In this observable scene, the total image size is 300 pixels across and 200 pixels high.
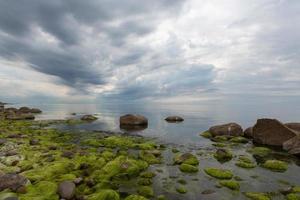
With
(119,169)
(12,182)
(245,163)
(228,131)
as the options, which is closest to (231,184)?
(245,163)

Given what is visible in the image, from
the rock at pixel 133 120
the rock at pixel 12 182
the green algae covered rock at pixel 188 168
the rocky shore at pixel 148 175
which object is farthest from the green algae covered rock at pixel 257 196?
the rock at pixel 133 120

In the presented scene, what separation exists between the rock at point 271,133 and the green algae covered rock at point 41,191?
29.5 meters

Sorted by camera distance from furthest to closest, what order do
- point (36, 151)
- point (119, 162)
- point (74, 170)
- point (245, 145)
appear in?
point (245, 145) < point (36, 151) < point (119, 162) < point (74, 170)

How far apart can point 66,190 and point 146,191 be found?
5.09m

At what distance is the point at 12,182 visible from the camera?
43.2 feet

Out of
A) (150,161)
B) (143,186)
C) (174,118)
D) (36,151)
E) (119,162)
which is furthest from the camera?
(174,118)

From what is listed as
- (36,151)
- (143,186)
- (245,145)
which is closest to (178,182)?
(143,186)

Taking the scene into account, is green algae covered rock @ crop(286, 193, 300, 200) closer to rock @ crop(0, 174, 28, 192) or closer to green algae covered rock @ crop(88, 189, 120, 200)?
green algae covered rock @ crop(88, 189, 120, 200)

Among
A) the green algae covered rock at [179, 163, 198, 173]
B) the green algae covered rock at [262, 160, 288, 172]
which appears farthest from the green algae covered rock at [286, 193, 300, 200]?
the green algae covered rock at [179, 163, 198, 173]

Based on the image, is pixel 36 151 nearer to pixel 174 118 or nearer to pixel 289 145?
pixel 289 145

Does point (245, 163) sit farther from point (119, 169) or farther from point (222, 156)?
point (119, 169)

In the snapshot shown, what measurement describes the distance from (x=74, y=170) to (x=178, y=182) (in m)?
8.59

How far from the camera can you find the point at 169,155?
23.9 meters

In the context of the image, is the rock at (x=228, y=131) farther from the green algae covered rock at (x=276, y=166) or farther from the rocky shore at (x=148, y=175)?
the green algae covered rock at (x=276, y=166)
